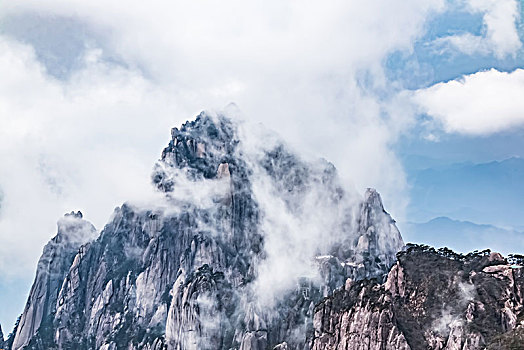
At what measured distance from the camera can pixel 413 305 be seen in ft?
452

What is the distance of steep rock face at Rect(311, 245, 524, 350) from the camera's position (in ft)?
406

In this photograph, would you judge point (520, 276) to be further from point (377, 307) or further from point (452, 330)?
point (377, 307)

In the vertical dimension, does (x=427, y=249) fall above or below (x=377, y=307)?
above

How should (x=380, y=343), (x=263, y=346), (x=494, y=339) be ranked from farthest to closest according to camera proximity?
(x=263, y=346)
(x=380, y=343)
(x=494, y=339)

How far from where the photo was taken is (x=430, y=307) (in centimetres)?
13550

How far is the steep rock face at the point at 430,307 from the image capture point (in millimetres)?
123688

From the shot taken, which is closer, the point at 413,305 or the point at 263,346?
the point at 413,305

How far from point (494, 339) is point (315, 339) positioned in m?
47.7

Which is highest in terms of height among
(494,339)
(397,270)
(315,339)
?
(397,270)

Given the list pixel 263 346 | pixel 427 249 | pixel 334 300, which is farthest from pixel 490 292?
pixel 263 346

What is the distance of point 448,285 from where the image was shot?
450ft

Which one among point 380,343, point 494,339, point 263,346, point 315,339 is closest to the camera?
point 494,339

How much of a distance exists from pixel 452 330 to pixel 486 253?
24452mm

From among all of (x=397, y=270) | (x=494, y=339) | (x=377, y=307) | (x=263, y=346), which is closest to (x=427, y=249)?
(x=397, y=270)
